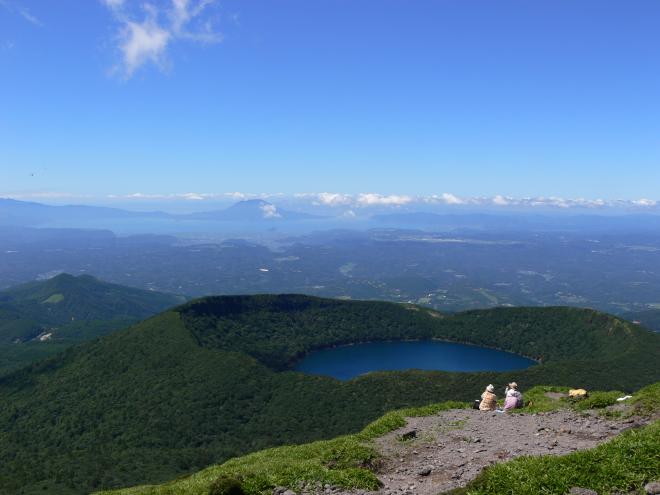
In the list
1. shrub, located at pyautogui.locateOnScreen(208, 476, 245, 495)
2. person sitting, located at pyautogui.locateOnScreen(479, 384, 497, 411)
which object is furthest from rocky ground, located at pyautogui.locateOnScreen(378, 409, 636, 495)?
shrub, located at pyautogui.locateOnScreen(208, 476, 245, 495)

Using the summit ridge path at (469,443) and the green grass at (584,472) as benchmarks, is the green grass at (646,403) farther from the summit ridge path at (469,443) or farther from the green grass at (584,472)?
the green grass at (584,472)


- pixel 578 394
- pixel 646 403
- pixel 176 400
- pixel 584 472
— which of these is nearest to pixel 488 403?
pixel 578 394

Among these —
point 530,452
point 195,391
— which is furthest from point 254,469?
point 195,391

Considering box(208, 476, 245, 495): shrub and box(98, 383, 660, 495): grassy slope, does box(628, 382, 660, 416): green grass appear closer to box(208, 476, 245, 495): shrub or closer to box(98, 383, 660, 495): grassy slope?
box(98, 383, 660, 495): grassy slope

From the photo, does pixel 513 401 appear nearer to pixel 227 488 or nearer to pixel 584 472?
pixel 584 472

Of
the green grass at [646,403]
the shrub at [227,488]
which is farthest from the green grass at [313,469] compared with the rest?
the green grass at [646,403]

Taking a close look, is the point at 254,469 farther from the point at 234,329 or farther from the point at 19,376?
the point at 234,329

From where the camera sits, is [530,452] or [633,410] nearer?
[530,452]
